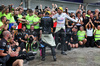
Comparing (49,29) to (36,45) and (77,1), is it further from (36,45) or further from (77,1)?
(77,1)

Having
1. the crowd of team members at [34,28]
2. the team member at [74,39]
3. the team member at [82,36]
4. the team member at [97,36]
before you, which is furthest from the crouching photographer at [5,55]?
the team member at [97,36]

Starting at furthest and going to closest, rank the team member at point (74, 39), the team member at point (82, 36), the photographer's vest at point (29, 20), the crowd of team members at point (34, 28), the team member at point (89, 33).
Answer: the team member at point (89, 33) → the team member at point (82, 36) → the team member at point (74, 39) → the photographer's vest at point (29, 20) → the crowd of team members at point (34, 28)

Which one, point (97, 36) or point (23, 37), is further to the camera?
point (97, 36)

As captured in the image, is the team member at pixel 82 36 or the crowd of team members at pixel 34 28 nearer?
the crowd of team members at pixel 34 28

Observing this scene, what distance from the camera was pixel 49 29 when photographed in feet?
19.1

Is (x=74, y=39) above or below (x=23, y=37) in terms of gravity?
below

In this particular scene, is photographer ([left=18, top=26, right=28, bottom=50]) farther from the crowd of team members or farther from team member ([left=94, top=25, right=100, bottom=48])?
team member ([left=94, top=25, right=100, bottom=48])

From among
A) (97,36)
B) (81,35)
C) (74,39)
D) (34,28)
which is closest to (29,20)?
(34,28)

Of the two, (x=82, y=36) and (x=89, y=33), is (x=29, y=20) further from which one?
(x=89, y=33)

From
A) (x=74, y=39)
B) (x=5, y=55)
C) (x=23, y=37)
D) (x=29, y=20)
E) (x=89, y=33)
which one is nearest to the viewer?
(x=5, y=55)

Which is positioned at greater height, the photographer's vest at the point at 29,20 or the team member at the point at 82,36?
the photographer's vest at the point at 29,20

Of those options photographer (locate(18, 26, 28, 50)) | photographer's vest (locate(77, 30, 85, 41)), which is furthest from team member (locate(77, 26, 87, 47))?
photographer (locate(18, 26, 28, 50))

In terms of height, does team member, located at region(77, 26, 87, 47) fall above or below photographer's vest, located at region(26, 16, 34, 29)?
below

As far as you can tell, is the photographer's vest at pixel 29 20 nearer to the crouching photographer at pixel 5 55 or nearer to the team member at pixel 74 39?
the team member at pixel 74 39
